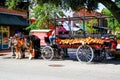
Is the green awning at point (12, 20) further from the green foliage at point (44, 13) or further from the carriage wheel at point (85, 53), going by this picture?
the carriage wheel at point (85, 53)

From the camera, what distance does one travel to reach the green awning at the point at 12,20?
31559 mm

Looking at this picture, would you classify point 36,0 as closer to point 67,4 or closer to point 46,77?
point 67,4

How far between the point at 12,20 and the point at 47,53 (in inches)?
599

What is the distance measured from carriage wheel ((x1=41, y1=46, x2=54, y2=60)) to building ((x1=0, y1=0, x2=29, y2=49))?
12888 millimetres

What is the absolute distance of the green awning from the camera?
31.6m

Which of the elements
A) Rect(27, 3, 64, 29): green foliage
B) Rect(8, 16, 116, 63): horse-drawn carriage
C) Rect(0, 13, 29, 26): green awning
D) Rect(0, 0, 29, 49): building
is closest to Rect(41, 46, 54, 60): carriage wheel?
Rect(8, 16, 116, 63): horse-drawn carriage

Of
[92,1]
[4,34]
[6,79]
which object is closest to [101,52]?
[92,1]

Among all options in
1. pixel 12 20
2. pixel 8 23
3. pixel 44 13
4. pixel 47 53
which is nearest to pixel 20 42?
pixel 47 53

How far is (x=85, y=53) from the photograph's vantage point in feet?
54.6

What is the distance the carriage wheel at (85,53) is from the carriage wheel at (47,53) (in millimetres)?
1865

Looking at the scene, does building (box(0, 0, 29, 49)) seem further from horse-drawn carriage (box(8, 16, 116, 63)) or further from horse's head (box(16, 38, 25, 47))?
horse-drawn carriage (box(8, 16, 116, 63))

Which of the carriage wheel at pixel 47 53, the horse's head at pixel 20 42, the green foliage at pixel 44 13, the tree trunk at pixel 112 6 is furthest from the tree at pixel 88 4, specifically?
the green foliage at pixel 44 13

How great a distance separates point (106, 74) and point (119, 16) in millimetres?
5799

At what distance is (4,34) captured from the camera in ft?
109
